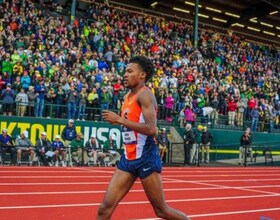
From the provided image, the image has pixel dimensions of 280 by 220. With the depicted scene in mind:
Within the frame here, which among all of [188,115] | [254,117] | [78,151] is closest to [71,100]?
A: [78,151]

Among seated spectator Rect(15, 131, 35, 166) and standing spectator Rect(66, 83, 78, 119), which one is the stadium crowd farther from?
seated spectator Rect(15, 131, 35, 166)

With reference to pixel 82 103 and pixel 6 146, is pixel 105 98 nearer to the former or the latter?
pixel 82 103

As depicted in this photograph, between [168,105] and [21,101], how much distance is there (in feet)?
23.3

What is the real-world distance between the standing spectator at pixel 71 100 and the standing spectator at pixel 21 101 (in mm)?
1605

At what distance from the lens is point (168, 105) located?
21.5 m

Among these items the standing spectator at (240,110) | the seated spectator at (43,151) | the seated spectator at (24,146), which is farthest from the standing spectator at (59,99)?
the standing spectator at (240,110)

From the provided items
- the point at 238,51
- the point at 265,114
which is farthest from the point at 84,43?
the point at 238,51

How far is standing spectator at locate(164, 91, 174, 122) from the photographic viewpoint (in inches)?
838

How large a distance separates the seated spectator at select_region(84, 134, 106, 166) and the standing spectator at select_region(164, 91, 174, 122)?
183 inches

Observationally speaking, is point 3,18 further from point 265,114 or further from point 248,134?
point 265,114

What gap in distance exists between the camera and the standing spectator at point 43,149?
16016mm

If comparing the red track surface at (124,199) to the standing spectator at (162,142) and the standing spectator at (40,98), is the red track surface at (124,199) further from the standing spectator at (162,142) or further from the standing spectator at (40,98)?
the standing spectator at (162,142)

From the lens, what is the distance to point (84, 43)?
72.7 feet

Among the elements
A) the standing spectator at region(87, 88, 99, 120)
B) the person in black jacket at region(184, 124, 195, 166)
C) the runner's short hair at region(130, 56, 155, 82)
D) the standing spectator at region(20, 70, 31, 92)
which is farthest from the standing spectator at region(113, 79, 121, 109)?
the runner's short hair at region(130, 56, 155, 82)
